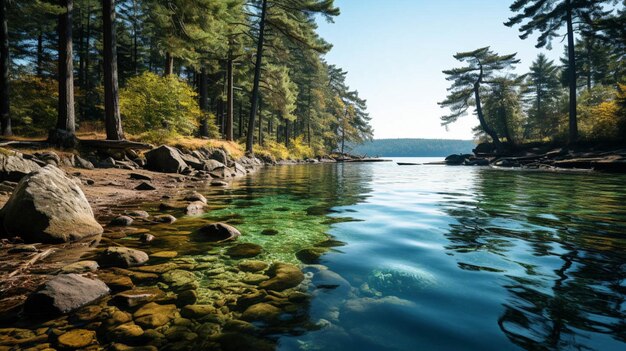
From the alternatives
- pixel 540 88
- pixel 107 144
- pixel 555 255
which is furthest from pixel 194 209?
pixel 540 88

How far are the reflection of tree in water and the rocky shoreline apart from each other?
4.71ft

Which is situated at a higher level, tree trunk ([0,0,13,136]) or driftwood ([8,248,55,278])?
tree trunk ([0,0,13,136])

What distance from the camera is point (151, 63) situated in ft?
122

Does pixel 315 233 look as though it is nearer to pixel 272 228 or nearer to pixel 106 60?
pixel 272 228

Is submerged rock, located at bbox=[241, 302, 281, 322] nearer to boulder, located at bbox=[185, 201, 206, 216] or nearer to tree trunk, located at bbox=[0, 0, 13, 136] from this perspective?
boulder, located at bbox=[185, 201, 206, 216]

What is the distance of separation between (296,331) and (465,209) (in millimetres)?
5010

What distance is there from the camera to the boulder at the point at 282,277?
8.10 ft

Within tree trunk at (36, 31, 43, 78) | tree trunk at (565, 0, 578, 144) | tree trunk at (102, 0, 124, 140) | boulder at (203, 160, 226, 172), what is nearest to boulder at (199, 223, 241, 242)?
tree trunk at (102, 0, 124, 140)

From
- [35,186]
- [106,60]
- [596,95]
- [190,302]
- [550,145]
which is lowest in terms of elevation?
[190,302]

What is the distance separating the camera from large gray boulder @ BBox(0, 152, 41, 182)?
19.6 feet

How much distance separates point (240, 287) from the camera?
2.47m

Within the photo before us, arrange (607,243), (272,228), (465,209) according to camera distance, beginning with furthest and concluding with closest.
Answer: (465,209) < (272,228) < (607,243)

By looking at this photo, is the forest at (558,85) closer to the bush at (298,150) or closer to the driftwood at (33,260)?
the bush at (298,150)

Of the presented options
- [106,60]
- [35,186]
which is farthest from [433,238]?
[106,60]
